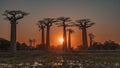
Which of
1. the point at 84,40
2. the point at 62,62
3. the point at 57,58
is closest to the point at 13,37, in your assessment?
the point at 84,40

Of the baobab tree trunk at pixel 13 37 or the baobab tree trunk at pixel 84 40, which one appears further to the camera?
the baobab tree trunk at pixel 84 40

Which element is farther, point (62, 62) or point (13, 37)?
point (13, 37)

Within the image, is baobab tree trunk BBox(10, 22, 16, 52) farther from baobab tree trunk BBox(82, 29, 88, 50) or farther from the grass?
baobab tree trunk BBox(82, 29, 88, 50)

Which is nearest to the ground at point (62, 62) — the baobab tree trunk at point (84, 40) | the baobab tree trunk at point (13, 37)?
the baobab tree trunk at point (13, 37)

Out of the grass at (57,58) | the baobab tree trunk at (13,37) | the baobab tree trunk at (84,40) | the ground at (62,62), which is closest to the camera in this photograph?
the ground at (62,62)

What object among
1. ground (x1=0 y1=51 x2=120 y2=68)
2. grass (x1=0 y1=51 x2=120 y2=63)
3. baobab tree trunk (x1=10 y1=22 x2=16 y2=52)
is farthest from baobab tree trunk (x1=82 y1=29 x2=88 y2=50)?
ground (x1=0 y1=51 x2=120 y2=68)

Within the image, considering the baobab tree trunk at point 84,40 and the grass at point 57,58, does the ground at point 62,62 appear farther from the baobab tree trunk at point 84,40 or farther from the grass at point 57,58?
the baobab tree trunk at point 84,40

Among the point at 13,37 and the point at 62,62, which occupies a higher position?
the point at 13,37

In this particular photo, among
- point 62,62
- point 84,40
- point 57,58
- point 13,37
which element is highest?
point 84,40

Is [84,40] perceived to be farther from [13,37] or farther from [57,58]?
[57,58]

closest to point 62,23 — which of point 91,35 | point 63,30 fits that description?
point 63,30

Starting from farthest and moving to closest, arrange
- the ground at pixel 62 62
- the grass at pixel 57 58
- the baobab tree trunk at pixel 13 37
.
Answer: the baobab tree trunk at pixel 13 37 < the grass at pixel 57 58 < the ground at pixel 62 62

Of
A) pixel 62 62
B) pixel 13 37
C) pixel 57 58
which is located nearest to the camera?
pixel 62 62

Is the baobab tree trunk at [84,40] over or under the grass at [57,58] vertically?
over
